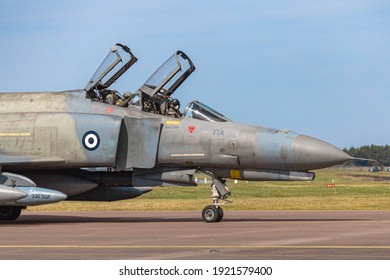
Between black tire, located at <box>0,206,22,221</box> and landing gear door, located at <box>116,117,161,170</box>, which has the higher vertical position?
landing gear door, located at <box>116,117,161,170</box>

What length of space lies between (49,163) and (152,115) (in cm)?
266

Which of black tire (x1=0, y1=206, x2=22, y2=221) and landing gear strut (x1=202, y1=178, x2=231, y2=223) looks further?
black tire (x1=0, y1=206, x2=22, y2=221)

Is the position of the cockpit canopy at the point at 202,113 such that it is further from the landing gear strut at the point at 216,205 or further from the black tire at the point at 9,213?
the black tire at the point at 9,213

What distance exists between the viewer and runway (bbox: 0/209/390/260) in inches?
472

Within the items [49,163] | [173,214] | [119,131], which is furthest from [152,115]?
A: [173,214]

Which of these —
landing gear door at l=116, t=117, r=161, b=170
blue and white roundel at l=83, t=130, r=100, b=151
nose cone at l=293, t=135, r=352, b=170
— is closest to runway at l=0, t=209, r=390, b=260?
nose cone at l=293, t=135, r=352, b=170

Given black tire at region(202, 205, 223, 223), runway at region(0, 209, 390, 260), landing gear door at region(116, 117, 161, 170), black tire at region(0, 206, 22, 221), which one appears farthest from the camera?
black tire at region(0, 206, 22, 221)

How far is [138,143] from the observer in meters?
19.9

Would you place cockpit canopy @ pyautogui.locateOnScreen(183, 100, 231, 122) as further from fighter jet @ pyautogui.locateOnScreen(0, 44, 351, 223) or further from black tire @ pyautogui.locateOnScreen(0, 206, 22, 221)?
black tire @ pyautogui.locateOnScreen(0, 206, 22, 221)

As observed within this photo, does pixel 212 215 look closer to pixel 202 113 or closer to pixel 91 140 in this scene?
pixel 202 113

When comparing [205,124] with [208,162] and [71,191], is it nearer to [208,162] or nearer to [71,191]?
[208,162]

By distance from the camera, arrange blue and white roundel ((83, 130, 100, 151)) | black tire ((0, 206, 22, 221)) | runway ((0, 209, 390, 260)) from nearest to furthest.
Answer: runway ((0, 209, 390, 260)) → blue and white roundel ((83, 130, 100, 151)) → black tire ((0, 206, 22, 221))

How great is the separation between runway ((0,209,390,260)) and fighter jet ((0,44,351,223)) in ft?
3.06

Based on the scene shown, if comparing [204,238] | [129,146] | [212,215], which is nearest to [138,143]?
[129,146]
